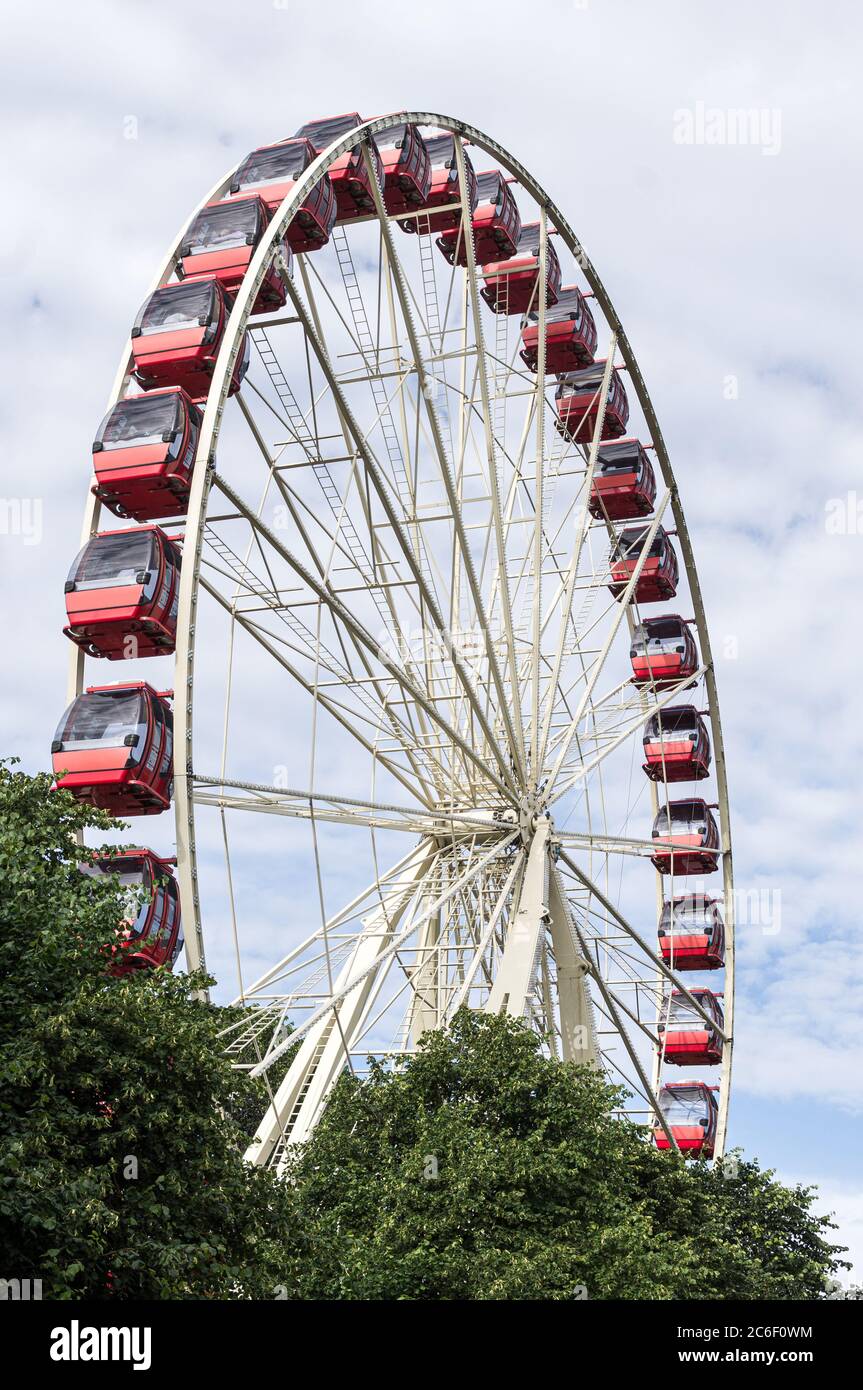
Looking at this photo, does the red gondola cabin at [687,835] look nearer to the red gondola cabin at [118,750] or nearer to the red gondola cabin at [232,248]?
the red gondola cabin at [232,248]

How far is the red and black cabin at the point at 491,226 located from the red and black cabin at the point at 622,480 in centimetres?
569

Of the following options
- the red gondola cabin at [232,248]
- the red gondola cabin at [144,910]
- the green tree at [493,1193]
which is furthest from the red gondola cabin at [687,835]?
the red gondola cabin at [144,910]

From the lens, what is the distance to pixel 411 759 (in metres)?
29.4

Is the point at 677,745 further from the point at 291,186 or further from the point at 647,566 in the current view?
the point at 291,186

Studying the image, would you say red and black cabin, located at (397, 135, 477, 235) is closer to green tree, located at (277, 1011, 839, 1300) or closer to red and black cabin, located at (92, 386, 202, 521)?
red and black cabin, located at (92, 386, 202, 521)

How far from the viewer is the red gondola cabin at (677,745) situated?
39.1 meters

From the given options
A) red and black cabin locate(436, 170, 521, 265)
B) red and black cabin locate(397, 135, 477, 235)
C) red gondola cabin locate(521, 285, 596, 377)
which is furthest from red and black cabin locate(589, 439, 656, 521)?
red and black cabin locate(397, 135, 477, 235)

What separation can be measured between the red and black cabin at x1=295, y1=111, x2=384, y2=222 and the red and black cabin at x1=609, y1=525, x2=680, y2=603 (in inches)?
507

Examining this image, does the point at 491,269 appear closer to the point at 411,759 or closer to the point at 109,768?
the point at 411,759

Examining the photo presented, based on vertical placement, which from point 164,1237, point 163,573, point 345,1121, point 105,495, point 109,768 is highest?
point 105,495
